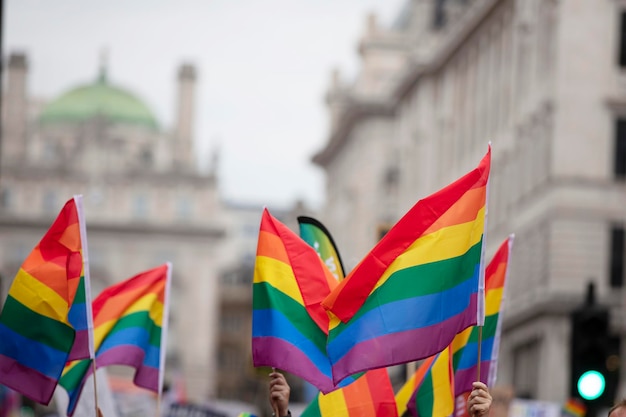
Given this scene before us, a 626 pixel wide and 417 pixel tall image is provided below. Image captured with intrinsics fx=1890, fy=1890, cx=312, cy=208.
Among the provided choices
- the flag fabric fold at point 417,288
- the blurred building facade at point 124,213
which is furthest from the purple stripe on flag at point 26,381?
the blurred building facade at point 124,213

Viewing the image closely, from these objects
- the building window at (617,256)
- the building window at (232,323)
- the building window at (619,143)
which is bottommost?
the building window at (232,323)

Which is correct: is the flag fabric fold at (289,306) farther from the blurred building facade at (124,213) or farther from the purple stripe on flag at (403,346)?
the blurred building facade at (124,213)

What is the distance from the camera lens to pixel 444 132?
66438 millimetres

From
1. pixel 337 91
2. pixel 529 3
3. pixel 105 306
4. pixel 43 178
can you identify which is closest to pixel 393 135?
pixel 337 91

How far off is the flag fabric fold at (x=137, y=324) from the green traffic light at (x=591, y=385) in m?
3.35

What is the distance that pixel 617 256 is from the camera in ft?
163

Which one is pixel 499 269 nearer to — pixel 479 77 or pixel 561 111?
pixel 561 111

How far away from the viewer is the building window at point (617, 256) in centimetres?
4941

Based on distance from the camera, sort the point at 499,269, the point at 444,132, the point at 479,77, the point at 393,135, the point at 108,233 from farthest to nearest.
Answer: the point at 108,233 < the point at 393,135 < the point at 444,132 < the point at 479,77 < the point at 499,269

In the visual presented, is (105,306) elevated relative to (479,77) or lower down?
lower down

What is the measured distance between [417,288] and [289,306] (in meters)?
1.16

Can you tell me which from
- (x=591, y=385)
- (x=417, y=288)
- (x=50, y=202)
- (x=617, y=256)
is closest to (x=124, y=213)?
(x=50, y=202)

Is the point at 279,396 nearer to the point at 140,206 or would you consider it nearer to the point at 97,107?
the point at 140,206

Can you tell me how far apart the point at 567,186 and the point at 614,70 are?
10.7 feet
